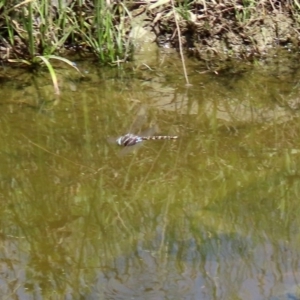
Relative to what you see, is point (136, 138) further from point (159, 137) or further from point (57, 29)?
point (57, 29)

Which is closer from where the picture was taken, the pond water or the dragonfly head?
the pond water

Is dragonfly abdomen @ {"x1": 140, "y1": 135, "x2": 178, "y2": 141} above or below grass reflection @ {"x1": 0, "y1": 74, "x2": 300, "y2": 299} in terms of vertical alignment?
below

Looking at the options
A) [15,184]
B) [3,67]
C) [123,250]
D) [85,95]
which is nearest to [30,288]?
[123,250]

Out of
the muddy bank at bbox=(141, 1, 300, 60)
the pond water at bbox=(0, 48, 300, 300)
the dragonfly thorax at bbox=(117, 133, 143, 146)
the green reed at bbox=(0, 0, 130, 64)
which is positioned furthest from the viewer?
the muddy bank at bbox=(141, 1, 300, 60)

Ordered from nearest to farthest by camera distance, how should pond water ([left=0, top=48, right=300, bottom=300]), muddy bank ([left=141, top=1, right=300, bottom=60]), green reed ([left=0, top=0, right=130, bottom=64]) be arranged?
pond water ([left=0, top=48, right=300, bottom=300])
green reed ([left=0, top=0, right=130, bottom=64])
muddy bank ([left=141, top=1, right=300, bottom=60])

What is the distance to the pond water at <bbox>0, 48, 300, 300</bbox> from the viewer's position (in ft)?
6.61

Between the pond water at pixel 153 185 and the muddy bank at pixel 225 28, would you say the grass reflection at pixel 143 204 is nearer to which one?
the pond water at pixel 153 185

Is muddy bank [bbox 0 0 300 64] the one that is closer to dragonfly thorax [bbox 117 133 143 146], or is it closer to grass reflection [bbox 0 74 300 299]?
grass reflection [bbox 0 74 300 299]

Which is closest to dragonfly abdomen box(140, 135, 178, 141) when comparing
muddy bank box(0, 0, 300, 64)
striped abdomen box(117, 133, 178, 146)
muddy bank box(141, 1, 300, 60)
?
striped abdomen box(117, 133, 178, 146)

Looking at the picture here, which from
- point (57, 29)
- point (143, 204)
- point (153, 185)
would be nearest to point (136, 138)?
point (153, 185)

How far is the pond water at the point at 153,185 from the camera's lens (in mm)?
2014

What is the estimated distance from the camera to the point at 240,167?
2727 millimetres

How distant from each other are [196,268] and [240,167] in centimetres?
77

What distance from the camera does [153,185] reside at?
8.43 ft
